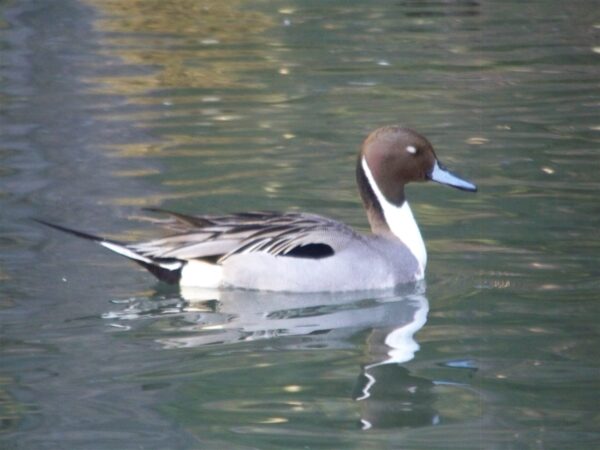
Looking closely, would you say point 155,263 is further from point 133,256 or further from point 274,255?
point 274,255

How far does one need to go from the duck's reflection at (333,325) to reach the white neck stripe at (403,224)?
21cm

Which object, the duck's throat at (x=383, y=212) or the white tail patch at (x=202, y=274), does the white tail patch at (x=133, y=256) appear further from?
the duck's throat at (x=383, y=212)

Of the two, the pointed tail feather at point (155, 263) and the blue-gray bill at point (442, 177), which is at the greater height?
the blue-gray bill at point (442, 177)

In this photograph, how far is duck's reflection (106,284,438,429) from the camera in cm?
641

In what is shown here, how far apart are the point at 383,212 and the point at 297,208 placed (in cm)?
122

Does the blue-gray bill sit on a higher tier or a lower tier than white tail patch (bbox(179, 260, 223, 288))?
higher

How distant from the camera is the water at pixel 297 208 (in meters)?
6.17

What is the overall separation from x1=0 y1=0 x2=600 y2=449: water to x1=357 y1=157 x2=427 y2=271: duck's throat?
10.8 inches

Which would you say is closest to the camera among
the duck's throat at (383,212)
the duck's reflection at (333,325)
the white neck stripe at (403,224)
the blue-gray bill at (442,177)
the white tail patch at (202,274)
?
the duck's reflection at (333,325)

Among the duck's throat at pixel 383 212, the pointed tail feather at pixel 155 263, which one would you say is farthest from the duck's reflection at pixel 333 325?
the duck's throat at pixel 383 212

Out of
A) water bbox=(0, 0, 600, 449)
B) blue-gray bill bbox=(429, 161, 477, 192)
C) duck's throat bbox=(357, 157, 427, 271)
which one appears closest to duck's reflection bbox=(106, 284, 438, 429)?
water bbox=(0, 0, 600, 449)

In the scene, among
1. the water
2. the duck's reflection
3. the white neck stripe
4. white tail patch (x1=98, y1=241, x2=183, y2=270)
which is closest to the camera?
the water

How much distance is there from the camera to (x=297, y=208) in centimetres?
953

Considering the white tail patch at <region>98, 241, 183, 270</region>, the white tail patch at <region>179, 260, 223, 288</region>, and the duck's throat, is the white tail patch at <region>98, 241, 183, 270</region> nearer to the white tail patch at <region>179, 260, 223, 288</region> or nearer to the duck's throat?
the white tail patch at <region>179, 260, 223, 288</region>
